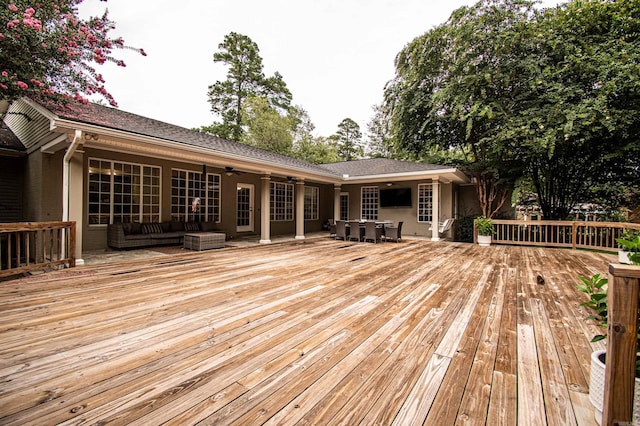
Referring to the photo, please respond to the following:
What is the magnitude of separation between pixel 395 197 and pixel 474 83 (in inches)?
186

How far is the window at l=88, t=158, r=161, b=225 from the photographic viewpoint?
6586mm

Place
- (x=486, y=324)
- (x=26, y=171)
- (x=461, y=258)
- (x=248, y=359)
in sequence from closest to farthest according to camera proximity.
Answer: (x=248, y=359), (x=486, y=324), (x=461, y=258), (x=26, y=171)

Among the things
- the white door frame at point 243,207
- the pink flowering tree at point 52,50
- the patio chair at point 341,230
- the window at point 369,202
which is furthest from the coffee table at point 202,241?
the window at point 369,202

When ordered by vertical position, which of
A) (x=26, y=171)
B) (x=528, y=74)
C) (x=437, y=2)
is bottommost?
(x=26, y=171)

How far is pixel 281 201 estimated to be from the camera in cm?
1099

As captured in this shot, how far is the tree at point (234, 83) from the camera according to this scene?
2100 centimetres

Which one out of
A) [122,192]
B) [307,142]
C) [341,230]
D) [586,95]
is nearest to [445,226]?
[341,230]

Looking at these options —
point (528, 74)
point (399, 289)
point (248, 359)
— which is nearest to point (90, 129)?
point (248, 359)

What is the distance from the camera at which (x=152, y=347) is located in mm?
2031

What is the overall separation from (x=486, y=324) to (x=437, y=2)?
10886 mm

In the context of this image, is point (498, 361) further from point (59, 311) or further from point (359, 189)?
point (359, 189)

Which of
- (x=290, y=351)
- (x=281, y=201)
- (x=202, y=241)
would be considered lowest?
(x=290, y=351)

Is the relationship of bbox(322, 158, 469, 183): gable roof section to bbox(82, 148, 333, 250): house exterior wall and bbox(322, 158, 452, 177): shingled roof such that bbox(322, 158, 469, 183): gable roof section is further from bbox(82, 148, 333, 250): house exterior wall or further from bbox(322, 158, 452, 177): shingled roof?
bbox(82, 148, 333, 250): house exterior wall

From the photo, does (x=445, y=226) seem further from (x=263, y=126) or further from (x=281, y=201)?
(x=263, y=126)
